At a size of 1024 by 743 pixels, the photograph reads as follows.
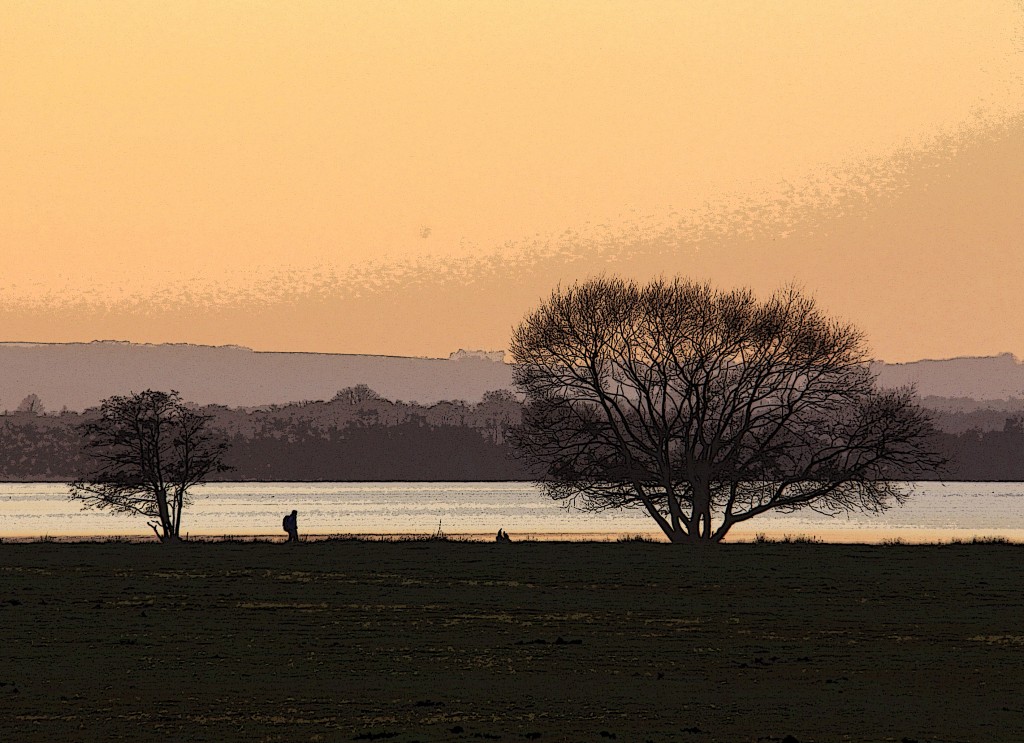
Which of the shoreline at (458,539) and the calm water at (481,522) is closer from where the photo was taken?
the shoreline at (458,539)

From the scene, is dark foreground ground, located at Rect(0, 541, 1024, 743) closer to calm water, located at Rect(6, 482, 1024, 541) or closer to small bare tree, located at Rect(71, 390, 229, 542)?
small bare tree, located at Rect(71, 390, 229, 542)

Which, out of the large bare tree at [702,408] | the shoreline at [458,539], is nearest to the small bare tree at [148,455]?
the shoreline at [458,539]

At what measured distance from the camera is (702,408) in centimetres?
5450

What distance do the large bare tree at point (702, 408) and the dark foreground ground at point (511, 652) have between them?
462 inches

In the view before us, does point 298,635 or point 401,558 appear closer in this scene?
point 298,635

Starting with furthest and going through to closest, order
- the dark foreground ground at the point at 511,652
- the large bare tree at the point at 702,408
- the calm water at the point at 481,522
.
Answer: the calm water at the point at 481,522 → the large bare tree at the point at 702,408 → the dark foreground ground at the point at 511,652

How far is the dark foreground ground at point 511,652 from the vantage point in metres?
17.0

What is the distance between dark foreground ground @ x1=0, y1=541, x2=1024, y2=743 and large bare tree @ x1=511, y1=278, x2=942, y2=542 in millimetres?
11722

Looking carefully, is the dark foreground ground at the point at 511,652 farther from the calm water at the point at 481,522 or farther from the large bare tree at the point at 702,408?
the calm water at the point at 481,522

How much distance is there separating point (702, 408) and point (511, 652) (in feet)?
105

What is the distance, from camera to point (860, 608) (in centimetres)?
3073

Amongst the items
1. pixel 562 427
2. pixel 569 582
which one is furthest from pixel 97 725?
pixel 562 427

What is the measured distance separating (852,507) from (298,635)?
35.6m

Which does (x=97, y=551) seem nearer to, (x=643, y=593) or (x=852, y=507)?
(x=643, y=593)
